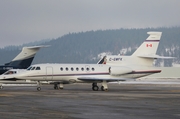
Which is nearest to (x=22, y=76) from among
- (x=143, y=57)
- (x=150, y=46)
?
(x=143, y=57)

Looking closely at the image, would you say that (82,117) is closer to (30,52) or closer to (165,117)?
(165,117)

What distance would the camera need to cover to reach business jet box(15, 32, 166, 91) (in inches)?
1831

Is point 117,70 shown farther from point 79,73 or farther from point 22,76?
point 22,76

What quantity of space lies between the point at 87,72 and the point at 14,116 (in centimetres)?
2917

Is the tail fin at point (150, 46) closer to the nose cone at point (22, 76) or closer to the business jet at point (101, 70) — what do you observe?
the business jet at point (101, 70)

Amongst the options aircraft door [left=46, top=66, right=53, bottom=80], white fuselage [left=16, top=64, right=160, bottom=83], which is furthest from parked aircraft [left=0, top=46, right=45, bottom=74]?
aircraft door [left=46, top=66, right=53, bottom=80]

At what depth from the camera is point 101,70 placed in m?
48.1

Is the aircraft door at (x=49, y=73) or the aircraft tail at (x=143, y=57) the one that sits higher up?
the aircraft tail at (x=143, y=57)

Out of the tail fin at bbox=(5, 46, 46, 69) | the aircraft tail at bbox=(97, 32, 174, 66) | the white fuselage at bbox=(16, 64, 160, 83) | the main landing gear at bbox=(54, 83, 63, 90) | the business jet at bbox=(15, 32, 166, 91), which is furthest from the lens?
the tail fin at bbox=(5, 46, 46, 69)

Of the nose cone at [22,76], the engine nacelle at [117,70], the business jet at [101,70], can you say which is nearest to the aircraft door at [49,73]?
the business jet at [101,70]

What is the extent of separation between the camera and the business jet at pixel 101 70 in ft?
153

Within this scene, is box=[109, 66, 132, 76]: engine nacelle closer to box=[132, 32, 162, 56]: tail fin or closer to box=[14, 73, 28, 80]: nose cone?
box=[132, 32, 162, 56]: tail fin

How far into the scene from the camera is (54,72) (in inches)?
1836

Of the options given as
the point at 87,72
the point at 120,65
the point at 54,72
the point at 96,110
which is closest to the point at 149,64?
the point at 120,65
